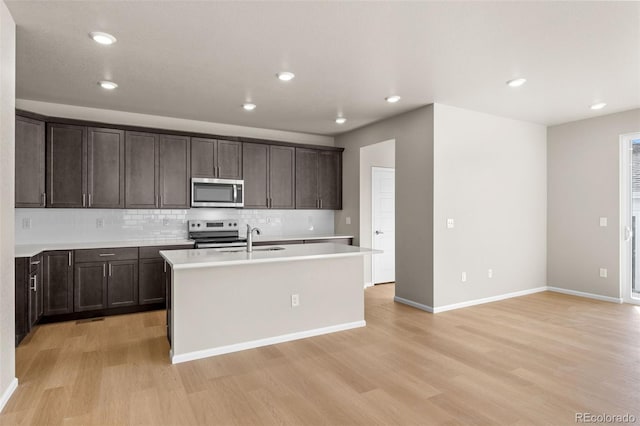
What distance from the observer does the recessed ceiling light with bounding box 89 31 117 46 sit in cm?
276

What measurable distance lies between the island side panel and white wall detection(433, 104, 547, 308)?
1327 mm

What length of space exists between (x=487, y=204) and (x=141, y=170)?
473 cm

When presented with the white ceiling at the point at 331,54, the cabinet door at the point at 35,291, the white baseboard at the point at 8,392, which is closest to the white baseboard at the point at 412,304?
the white ceiling at the point at 331,54

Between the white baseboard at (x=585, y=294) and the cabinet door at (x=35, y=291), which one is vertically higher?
the cabinet door at (x=35, y=291)

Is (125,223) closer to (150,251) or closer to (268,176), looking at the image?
(150,251)

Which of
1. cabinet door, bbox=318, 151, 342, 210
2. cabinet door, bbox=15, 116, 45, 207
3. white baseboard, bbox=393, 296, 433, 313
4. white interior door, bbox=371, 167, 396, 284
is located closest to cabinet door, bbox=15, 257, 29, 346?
cabinet door, bbox=15, 116, 45, 207

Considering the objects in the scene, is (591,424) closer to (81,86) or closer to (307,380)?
(307,380)

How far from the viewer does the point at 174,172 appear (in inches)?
201

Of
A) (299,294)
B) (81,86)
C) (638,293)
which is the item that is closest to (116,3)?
(81,86)

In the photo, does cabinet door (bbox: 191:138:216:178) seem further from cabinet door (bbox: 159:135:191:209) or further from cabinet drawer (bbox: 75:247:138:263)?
cabinet drawer (bbox: 75:247:138:263)

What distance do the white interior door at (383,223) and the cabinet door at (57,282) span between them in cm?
429

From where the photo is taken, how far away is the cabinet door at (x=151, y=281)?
463 centimetres

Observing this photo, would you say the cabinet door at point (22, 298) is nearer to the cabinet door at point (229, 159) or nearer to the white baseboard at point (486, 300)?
the cabinet door at point (229, 159)

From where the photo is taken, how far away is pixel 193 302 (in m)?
3.17
